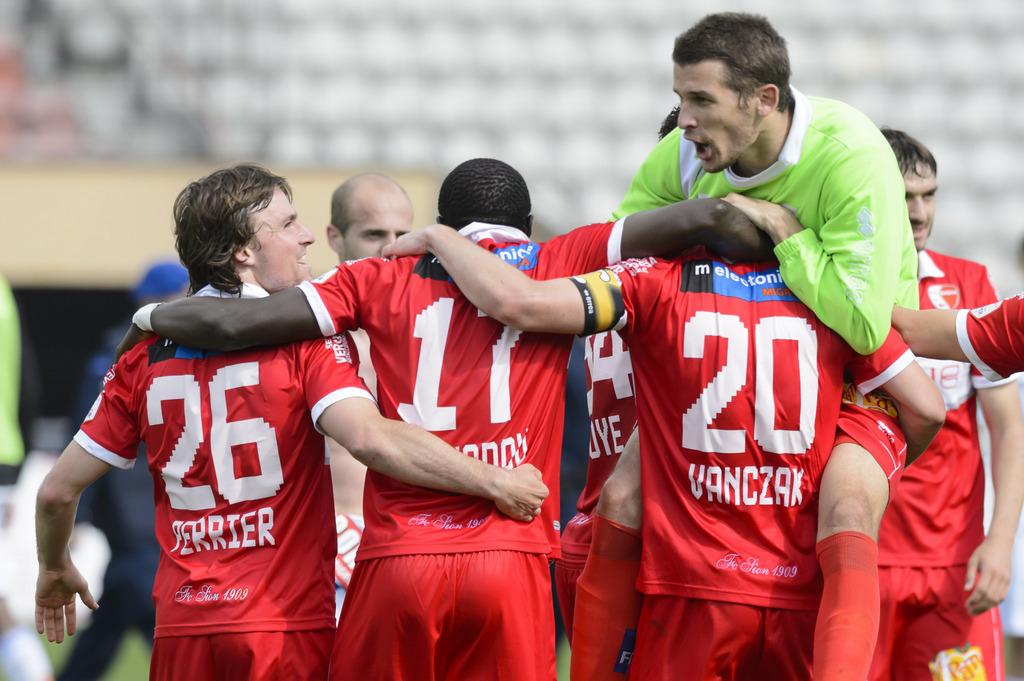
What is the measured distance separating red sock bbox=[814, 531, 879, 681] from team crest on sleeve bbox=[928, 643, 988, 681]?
142 centimetres

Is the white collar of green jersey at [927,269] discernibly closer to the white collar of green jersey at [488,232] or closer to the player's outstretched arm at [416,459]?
the white collar of green jersey at [488,232]

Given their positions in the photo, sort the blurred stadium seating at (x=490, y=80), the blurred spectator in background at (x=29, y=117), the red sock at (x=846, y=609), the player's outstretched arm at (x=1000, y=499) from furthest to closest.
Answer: the blurred stadium seating at (x=490, y=80), the blurred spectator in background at (x=29, y=117), the player's outstretched arm at (x=1000, y=499), the red sock at (x=846, y=609)

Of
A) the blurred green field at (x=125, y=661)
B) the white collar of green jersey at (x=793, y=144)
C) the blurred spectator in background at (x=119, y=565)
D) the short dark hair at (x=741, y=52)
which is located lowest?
the blurred green field at (x=125, y=661)

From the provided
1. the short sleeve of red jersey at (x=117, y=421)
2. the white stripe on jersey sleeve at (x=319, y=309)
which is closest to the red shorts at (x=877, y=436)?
the white stripe on jersey sleeve at (x=319, y=309)

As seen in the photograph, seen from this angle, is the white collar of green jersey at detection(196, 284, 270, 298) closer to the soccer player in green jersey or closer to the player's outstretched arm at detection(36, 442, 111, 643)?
the player's outstretched arm at detection(36, 442, 111, 643)

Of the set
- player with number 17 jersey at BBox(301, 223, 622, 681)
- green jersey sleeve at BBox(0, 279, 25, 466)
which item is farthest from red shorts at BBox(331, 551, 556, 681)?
green jersey sleeve at BBox(0, 279, 25, 466)

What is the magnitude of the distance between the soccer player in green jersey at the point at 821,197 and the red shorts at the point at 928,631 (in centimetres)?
127

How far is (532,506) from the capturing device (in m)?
3.83

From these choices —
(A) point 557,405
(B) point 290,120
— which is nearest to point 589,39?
(B) point 290,120

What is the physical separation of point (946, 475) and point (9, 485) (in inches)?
162

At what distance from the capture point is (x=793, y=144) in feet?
12.5

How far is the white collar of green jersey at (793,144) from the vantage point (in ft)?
12.5

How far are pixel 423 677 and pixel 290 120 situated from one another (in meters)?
10.0

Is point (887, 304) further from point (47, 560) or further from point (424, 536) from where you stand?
point (47, 560)
